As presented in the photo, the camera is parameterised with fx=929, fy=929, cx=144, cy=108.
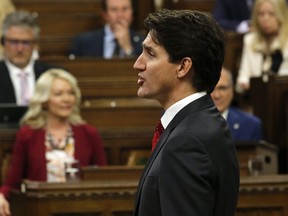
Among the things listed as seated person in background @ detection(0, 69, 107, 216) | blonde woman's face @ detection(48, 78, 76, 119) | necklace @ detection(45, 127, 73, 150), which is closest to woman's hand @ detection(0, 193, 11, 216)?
seated person in background @ detection(0, 69, 107, 216)

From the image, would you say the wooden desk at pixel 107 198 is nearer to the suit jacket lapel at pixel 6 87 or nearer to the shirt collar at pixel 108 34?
the suit jacket lapel at pixel 6 87

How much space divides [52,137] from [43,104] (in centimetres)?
28

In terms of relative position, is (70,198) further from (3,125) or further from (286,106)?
(286,106)

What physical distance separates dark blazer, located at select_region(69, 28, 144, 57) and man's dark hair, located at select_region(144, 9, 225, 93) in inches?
202

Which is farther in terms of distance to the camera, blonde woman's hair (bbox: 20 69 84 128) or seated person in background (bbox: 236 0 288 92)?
seated person in background (bbox: 236 0 288 92)

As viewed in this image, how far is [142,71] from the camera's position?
8.23 ft

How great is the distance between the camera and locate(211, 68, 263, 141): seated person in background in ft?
20.0

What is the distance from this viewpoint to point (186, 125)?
241cm

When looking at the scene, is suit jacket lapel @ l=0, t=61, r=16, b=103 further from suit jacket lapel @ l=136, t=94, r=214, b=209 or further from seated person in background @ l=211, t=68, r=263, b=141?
suit jacket lapel @ l=136, t=94, r=214, b=209

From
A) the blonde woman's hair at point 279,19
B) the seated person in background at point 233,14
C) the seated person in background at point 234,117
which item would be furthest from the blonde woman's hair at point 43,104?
the seated person in background at point 233,14

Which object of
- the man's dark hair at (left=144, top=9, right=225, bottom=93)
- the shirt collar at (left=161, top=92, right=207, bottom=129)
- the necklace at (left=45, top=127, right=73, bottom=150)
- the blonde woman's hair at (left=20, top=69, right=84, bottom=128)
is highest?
the man's dark hair at (left=144, top=9, right=225, bottom=93)

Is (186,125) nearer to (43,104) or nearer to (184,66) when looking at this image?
(184,66)

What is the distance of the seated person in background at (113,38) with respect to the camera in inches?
299

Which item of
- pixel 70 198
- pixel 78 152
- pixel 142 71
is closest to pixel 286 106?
pixel 78 152
